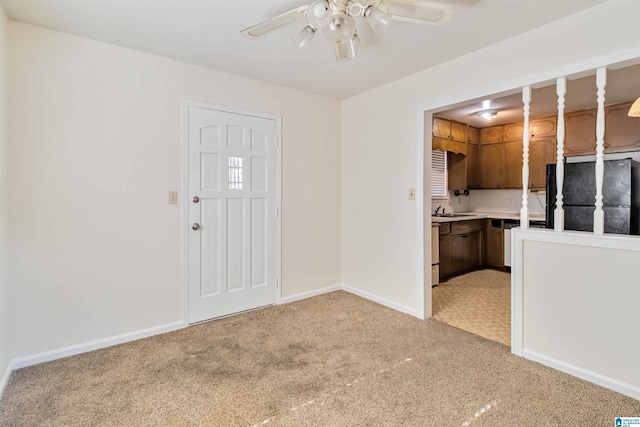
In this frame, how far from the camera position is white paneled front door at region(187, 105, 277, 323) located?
3.02 metres

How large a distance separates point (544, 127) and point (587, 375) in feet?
12.5

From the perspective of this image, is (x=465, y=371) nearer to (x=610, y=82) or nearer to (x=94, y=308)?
(x=94, y=308)

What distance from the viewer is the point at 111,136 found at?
259 cm

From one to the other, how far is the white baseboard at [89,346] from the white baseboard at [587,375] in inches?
113

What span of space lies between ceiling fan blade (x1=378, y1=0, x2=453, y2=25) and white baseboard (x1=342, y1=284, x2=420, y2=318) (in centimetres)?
252

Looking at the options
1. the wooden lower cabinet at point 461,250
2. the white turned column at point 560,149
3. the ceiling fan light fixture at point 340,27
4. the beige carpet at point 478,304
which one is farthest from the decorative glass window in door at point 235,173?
the wooden lower cabinet at point 461,250

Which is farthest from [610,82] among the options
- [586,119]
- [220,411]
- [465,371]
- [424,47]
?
[220,411]

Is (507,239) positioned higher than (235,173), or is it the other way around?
(235,173)

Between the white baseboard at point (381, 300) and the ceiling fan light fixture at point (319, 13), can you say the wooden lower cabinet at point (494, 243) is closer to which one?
the white baseboard at point (381, 300)

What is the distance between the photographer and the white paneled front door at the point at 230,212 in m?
3.02

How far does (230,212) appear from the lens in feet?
10.6

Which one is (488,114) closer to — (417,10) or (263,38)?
(417,10)

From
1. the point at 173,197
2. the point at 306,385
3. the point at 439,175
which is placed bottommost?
the point at 306,385

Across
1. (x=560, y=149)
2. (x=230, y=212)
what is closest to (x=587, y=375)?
(x=560, y=149)
